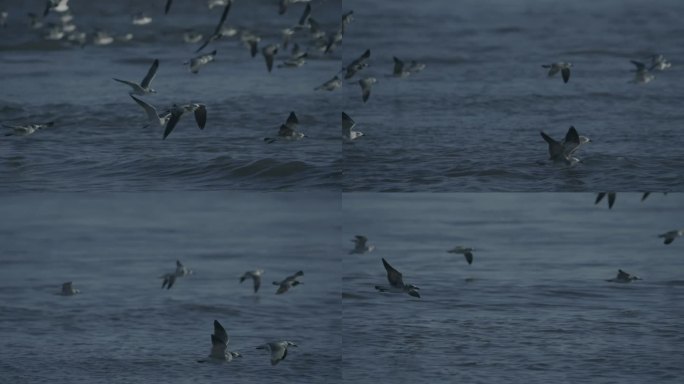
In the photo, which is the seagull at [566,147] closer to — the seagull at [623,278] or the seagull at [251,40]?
the seagull at [623,278]

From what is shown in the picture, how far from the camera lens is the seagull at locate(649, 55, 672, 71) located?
1228 cm

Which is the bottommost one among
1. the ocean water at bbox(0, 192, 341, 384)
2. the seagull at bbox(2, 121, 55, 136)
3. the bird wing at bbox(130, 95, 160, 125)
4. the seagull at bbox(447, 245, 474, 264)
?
the ocean water at bbox(0, 192, 341, 384)

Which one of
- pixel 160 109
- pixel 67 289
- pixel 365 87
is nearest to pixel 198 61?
pixel 160 109

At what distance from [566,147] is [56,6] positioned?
19.7ft

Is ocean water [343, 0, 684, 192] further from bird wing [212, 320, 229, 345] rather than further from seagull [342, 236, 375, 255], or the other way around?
bird wing [212, 320, 229, 345]

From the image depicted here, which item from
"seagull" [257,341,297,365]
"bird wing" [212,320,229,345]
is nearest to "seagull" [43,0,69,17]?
"bird wing" [212,320,229,345]

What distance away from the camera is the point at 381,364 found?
30.7 feet

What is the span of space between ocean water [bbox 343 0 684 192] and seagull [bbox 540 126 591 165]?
0.51 feet

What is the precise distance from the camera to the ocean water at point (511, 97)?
385 inches

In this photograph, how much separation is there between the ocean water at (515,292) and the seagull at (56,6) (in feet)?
10.5

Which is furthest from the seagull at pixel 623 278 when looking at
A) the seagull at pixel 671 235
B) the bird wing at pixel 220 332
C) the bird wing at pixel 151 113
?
the bird wing at pixel 151 113

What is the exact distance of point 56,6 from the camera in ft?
42.7

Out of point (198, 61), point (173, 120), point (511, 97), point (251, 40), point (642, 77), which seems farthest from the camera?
point (251, 40)

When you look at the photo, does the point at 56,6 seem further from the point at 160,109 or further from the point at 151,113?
the point at 151,113
